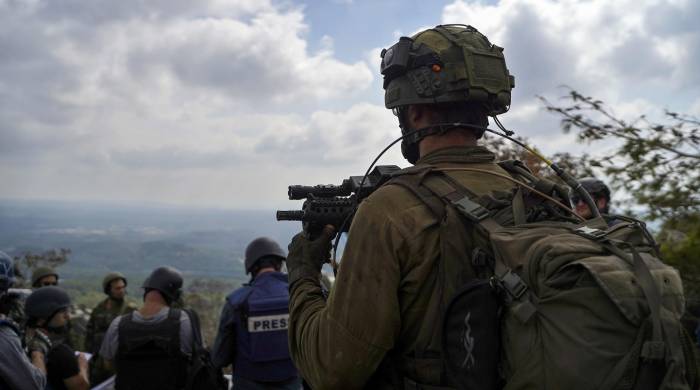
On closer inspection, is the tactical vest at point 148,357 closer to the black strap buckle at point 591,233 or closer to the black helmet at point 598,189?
the black strap buckle at point 591,233

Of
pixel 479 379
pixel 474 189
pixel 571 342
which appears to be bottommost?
pixel 479 379

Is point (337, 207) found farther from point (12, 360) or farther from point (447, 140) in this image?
point (12, 360)

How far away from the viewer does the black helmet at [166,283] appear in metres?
5.82

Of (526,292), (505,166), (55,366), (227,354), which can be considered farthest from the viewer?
(227,354)

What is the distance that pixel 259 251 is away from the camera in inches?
228

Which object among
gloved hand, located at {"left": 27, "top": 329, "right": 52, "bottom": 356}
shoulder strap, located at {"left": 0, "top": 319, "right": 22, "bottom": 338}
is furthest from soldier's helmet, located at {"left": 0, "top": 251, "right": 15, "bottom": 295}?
gloved hand, located at {"left": 27, "top": 329, "right": 52, "bottom": 356}

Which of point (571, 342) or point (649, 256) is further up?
point (649, 256)

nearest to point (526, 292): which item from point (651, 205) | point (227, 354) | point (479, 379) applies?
point (479, 379)

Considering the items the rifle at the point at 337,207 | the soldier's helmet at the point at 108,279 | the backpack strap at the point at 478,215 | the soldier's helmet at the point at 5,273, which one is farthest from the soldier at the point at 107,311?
the backpack strap at the point at 478,215

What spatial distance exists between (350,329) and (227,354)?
3.91 metres

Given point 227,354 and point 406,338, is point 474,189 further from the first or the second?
point 227,354

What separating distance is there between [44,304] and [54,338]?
31 centimetres

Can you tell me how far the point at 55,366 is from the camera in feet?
15.8

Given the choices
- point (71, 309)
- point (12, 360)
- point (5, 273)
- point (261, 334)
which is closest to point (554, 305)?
point (12, 360)
